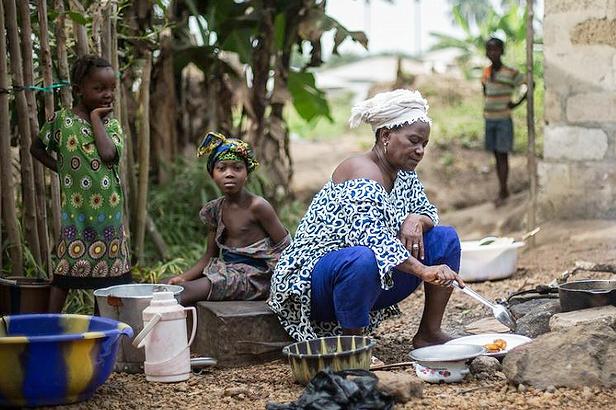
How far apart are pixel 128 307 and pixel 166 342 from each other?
265 millimetres

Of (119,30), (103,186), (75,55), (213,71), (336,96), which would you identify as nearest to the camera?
(103,186)

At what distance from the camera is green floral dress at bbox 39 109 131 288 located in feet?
Answer: 14.9

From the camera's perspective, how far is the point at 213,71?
8141mm

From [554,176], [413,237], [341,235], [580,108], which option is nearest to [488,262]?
[554,176]

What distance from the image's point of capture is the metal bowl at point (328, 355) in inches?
147

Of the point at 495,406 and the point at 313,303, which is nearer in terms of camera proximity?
the point at 495,406

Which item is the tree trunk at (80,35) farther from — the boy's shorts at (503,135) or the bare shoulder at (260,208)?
the boy's shorts at (503,135)

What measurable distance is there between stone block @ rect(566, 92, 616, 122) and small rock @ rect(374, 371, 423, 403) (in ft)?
13.3

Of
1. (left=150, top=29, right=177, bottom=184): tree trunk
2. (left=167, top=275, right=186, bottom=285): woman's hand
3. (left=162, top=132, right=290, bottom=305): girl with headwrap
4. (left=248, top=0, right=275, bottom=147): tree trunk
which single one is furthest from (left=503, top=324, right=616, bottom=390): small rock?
(left=248, top=0, right=275, bottom=147): tree trunk

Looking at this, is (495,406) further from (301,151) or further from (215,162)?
(301,151)

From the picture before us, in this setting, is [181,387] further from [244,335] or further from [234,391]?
[244,335]

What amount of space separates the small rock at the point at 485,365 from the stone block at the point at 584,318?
270 millimetres

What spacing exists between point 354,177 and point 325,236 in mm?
284

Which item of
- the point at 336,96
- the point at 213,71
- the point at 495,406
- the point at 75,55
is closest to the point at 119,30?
the point at 75,55
